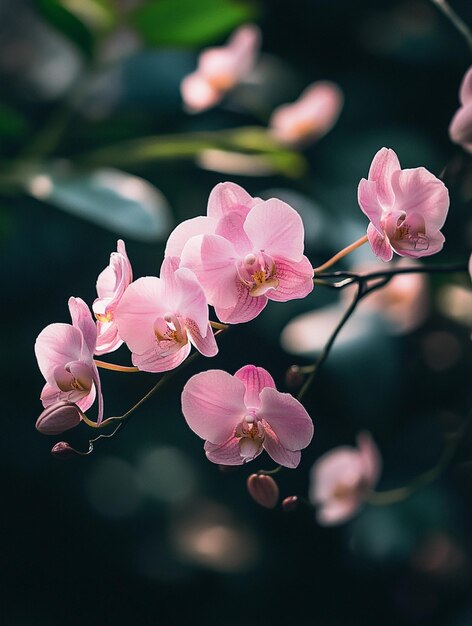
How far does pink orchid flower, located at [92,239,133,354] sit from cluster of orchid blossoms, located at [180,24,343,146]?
0.60 metres

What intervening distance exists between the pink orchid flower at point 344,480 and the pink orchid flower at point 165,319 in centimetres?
44

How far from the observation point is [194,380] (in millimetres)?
413

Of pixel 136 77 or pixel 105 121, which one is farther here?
pixel 136 77

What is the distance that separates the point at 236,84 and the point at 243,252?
0.67 meters

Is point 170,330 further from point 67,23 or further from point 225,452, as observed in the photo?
point 67,23

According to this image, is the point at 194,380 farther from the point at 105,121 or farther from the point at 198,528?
the point at 198,528

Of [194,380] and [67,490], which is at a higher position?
[194,380]

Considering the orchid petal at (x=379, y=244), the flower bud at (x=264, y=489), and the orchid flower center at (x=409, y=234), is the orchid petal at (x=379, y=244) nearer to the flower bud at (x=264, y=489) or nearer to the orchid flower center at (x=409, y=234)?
the orchid flower center at (x=409, y=234)

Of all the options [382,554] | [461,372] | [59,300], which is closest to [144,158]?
[59,300]

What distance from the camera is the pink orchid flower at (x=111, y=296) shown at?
1.40 feet

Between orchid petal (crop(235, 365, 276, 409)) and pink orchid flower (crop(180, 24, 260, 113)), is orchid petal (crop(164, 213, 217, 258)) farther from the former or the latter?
pink orchid flower (crop(180, 24, 260, 113))

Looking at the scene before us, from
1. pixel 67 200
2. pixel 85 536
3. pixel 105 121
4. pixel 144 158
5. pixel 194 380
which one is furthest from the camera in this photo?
pixel 85 536

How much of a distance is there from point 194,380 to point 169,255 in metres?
0.07

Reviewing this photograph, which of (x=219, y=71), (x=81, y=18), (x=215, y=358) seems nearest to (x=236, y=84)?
(x=219, y=71)
